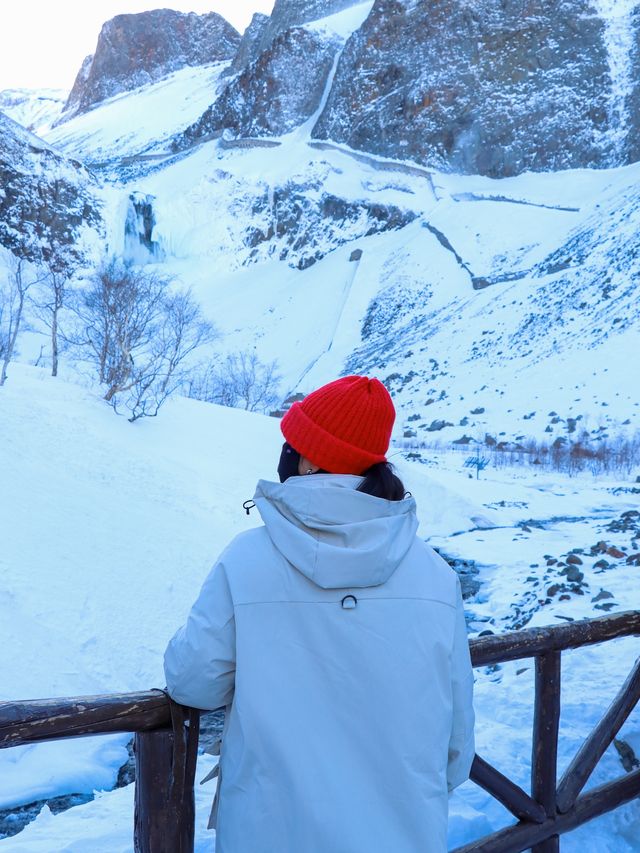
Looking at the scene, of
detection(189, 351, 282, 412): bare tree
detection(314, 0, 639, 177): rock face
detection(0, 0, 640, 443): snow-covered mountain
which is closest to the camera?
detection(0, 0, 640, 443): snow-covered mountain

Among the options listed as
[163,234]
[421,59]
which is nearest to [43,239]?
[163,234]

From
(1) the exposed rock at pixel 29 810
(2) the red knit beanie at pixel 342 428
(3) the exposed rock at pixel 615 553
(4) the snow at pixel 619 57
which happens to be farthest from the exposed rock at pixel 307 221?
(2) the red knit beanie at pixel 342 428

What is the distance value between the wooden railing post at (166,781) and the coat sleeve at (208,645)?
0.25 meters

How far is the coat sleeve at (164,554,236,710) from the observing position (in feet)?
4.85

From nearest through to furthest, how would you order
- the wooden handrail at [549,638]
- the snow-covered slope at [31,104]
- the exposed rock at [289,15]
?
the wooden handrail at [549,638] → the exposed rock at [289,15] → the snow-covered slope at [31,104]

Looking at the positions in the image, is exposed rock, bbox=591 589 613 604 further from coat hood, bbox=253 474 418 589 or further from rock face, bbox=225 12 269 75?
rock face, bbox=225 12 269 75

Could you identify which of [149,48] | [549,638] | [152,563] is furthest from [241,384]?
[149,48]

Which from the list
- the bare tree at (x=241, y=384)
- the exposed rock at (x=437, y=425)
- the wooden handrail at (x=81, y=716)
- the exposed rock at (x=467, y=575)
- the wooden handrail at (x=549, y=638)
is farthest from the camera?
the bare tree at (x=241, y=384)

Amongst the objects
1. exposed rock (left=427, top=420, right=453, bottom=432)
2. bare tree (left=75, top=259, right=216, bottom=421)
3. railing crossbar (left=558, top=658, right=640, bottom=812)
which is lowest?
exposed rock (left=427, top=420, right=453, bottom=432)

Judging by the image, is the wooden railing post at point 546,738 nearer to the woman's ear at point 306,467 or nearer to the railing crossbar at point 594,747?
the railing crossbar at point 594,747

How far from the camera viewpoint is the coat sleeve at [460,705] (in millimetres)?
1574

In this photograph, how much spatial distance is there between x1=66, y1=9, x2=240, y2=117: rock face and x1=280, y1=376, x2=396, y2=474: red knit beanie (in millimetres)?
106904

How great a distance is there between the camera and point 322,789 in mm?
1398

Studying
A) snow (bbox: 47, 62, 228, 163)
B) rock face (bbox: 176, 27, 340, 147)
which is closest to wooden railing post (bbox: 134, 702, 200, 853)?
rock face (bbox: 176, 27, 340, 147)
